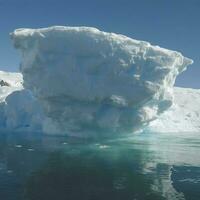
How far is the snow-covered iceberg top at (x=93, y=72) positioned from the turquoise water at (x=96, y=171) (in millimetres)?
3980

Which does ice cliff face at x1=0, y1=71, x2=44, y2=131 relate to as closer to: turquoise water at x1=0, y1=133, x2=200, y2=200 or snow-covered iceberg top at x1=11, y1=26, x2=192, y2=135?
snow-covered iceberg top at x1=11, y1=26, x2=192, y2=135

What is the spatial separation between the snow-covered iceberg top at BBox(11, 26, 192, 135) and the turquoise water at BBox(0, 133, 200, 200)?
3980 mm

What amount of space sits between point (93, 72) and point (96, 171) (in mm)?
17390

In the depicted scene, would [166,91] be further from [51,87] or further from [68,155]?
[68,155]

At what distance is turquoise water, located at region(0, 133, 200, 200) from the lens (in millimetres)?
21312

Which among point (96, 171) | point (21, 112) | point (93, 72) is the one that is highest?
point (93, 72)

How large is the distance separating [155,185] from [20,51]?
29.3m

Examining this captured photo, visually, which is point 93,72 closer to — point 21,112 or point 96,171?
point 21,112

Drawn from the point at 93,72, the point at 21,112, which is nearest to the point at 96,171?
the point at 93,72

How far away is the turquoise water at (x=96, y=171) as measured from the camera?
2131 centimetres

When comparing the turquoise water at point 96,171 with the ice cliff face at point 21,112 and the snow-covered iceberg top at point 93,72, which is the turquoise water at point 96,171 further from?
the ice cliff face at point 21,112

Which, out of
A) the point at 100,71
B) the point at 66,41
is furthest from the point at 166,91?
the point at 66,41

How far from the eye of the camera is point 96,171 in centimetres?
2723

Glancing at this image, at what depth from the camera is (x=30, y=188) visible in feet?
71.9
